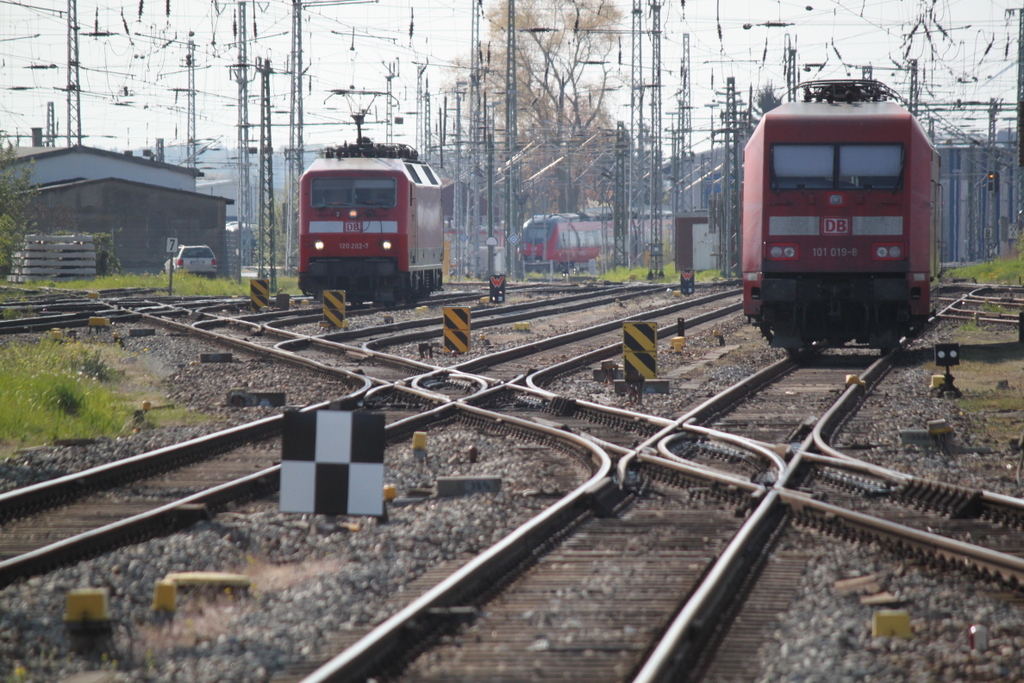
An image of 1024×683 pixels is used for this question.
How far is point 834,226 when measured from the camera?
14320 mm

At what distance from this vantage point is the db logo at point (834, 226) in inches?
563

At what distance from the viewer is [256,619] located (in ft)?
15.2

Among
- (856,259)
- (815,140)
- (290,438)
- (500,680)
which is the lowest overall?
(500,680)

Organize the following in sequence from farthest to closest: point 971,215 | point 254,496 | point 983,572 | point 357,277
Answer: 1. point 971,215
2. point 357,277
3. point 254,496
4. point 983,572

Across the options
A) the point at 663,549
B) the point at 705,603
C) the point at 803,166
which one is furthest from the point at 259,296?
the point at 705,603

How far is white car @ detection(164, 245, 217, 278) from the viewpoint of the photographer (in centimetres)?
4576

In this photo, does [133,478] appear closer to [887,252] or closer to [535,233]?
[887,252]

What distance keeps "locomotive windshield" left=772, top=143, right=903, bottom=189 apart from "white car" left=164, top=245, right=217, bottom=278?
113 feet

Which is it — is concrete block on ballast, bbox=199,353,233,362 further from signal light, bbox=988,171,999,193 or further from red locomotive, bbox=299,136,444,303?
signal light, bbox=988,171,999,193

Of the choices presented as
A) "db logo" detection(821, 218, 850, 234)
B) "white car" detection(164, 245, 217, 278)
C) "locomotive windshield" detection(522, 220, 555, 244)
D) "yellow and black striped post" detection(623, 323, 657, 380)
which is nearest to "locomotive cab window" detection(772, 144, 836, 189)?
"db logo" detection(821, 218, 850, 234)

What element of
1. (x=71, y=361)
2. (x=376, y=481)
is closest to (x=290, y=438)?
(x=376, y=481)

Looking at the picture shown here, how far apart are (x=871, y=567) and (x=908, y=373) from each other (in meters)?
9.13

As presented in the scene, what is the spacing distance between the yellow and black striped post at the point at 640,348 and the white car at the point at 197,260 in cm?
3607

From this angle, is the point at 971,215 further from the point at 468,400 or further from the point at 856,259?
the point at 468,400
